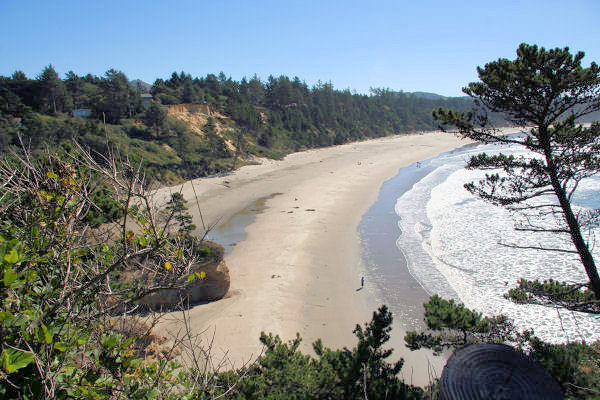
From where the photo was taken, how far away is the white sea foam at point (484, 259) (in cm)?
1138

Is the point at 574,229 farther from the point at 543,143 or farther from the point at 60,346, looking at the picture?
the point at 60,346

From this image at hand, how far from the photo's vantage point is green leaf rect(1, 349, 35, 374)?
2010 mm

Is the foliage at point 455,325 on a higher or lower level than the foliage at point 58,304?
lower

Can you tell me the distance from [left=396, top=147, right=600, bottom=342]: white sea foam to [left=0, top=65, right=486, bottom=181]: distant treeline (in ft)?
40.3

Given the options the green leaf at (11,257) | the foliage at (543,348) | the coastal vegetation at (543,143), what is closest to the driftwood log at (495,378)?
the foliage at (543,348)

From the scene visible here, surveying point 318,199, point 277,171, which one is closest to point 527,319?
point 318,199

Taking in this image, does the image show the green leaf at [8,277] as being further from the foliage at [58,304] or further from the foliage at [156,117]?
the foliage at [156,117]

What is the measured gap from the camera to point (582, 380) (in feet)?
17.3

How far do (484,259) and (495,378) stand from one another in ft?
44.5

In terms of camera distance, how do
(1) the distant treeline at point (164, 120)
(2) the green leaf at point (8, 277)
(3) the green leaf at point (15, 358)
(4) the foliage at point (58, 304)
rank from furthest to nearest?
(1) the distant treeline at point (164, 120), (4) the foliage at point (58, 304), (2) the green leaf at point (8, 277), (3) the green leaf at point (15, 358)

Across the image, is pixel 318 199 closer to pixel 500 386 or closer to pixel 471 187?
pixel 471 187

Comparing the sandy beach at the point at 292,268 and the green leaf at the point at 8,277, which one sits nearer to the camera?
the green leaf at the point at 8,277

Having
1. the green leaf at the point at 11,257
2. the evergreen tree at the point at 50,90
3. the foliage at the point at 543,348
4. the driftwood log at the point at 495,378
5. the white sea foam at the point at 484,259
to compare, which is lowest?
the white sea foam at the point at 484,259

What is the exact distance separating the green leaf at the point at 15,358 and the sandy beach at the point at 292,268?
6.25ft
